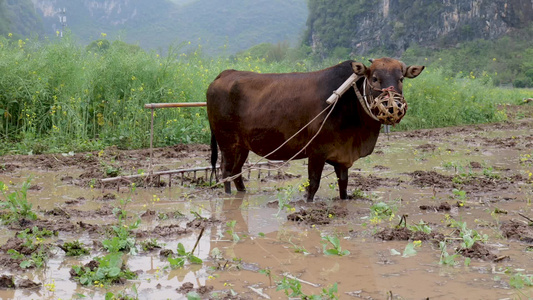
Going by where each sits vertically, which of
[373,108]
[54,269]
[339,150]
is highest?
[373,108]

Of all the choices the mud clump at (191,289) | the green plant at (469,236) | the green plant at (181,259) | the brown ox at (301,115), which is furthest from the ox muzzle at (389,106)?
the mud clump at (191,289)

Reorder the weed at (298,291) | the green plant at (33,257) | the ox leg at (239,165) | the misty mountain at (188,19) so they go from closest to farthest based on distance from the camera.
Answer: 1. the weed at (298,291)
2. the green plant at (33,257)
3. the ox leg at (239,165)
4. the misty mountain at (188,19)

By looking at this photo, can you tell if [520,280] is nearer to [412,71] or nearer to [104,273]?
[104,273]

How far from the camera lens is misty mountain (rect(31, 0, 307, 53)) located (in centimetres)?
8775

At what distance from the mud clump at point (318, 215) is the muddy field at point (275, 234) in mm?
16

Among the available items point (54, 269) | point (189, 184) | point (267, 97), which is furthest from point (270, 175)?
Result: point (54, 269)

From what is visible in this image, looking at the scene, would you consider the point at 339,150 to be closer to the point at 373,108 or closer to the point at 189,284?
the point at 373,108

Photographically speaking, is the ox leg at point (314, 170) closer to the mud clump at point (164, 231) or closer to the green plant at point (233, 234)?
the green plant at point (233, 234)

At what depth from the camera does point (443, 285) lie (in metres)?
4.60

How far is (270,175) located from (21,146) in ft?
14.1

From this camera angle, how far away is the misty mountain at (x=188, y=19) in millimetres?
87750

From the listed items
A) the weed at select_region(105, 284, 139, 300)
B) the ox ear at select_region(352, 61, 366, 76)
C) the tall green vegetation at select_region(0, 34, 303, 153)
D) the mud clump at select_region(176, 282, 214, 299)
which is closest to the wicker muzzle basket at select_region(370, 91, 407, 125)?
the ox ear at select_region(352, 61, 366, 76)

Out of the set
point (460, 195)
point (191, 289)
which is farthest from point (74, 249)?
point (460, 195)

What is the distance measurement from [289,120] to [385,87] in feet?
4.14
